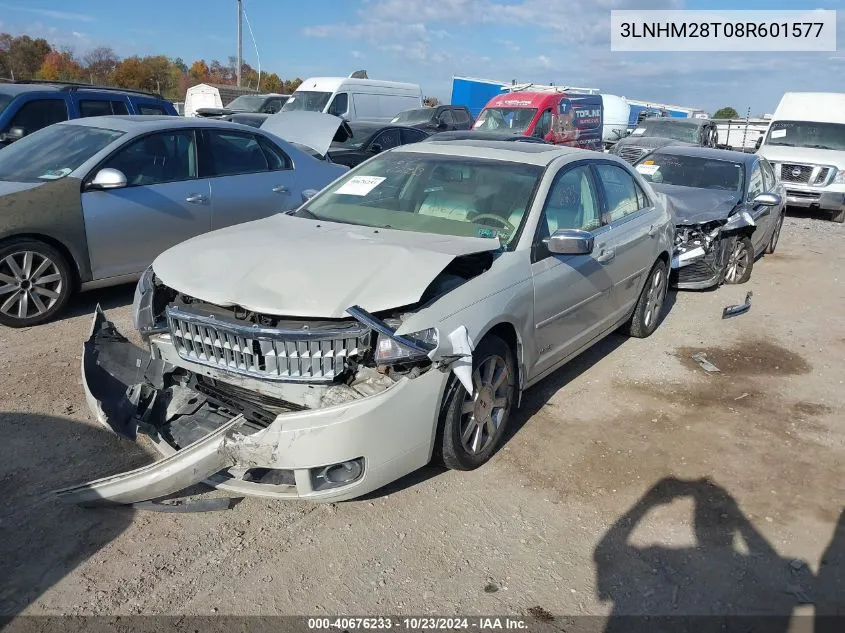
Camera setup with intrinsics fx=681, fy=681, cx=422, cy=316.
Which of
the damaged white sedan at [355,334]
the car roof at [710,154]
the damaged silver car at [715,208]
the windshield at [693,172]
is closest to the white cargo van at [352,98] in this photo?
the car roof at [710,154]

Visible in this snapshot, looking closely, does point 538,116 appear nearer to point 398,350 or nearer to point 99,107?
point 99,107

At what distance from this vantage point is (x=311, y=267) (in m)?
3.34

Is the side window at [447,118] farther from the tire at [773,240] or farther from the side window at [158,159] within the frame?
the side window at [158,159]

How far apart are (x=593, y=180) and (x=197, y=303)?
2.90m

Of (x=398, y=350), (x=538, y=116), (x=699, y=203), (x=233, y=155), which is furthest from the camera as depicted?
(x=538, y=116)

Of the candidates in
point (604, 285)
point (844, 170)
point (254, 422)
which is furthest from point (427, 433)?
point (844, 170)

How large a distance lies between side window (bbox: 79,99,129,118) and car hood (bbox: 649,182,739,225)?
7.48m

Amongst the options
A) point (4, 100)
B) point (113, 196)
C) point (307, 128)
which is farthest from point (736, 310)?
point (4, 100)

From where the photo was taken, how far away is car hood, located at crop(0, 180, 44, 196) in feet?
17.5

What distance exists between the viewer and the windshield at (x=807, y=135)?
14.8 meters

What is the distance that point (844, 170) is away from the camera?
45.5 ft

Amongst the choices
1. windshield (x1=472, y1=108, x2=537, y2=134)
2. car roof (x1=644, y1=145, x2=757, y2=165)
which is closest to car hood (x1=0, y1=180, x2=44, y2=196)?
car roof (x1=644, y1=145, x2=757, y2=165)

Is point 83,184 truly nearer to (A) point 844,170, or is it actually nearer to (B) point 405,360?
(B) point 405,360

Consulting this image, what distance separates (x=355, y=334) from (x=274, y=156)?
15.0 feet
